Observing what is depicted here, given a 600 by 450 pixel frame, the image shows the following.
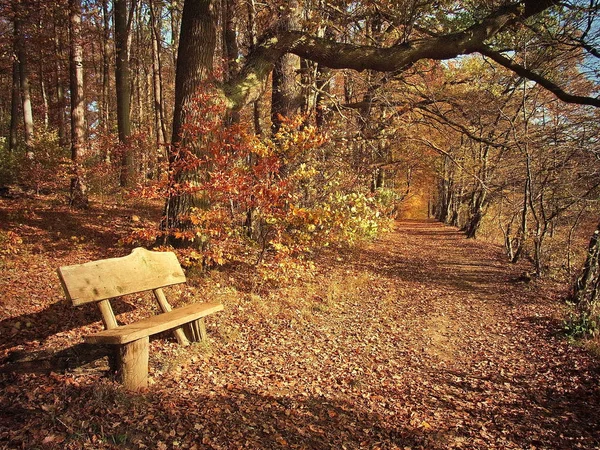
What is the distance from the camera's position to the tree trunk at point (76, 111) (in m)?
9.09

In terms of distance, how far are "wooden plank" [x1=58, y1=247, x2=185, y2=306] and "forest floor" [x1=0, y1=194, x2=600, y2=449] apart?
22.9 inches

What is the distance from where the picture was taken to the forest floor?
10.5 ft

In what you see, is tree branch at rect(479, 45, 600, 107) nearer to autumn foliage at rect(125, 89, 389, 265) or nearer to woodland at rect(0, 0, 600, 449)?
woodland at rect(0, 0, 600, 449)

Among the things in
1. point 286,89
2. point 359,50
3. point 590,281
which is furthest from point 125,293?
point 590,281

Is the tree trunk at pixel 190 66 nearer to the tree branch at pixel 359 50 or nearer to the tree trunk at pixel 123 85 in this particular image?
the tree branch at pixel 359 50

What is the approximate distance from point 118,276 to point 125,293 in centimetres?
19

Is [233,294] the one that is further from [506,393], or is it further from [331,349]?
[506,393]

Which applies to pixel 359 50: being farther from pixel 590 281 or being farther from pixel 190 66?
pixel 590 281

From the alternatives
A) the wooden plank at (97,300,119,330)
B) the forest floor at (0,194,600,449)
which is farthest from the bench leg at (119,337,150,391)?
the wooden plank at (97,300,119,330)

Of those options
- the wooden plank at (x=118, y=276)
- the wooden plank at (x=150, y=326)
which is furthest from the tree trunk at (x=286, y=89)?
the wooden plank at (x=150, y=326)

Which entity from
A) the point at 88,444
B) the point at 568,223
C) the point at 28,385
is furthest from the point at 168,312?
the point at 568,223

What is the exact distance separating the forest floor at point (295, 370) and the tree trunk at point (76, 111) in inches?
61.9

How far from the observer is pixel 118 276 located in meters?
4.00

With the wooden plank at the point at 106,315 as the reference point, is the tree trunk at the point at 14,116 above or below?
above
